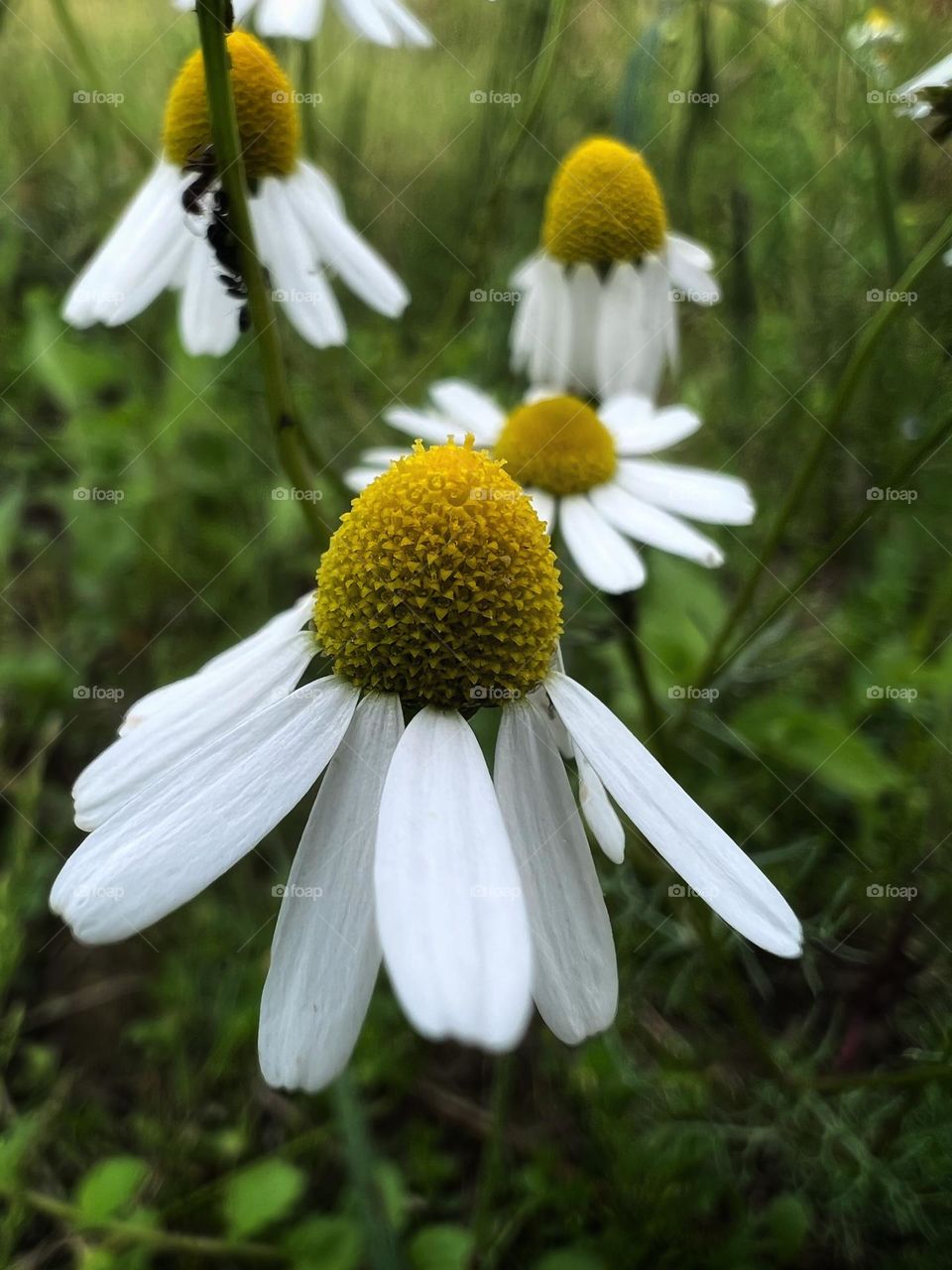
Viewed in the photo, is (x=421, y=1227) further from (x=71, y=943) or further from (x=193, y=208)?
(x=193, y=208)

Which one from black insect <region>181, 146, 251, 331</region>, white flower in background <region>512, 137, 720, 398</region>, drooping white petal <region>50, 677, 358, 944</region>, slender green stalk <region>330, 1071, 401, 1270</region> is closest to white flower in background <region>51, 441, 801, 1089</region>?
drooping white petal <region>50, 677, 358, 944</region>

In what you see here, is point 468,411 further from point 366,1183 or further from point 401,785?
point 366,1183

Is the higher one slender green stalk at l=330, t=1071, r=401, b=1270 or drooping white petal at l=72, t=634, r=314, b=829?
drooping white petal at l=72, t=634, r=314, b=829

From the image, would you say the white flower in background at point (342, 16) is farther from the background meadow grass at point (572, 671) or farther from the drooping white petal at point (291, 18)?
the background meadow grass at point (572, 671)

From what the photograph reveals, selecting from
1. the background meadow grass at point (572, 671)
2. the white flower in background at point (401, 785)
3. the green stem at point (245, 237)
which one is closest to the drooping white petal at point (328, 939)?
the white flower in background at point (401, 785)

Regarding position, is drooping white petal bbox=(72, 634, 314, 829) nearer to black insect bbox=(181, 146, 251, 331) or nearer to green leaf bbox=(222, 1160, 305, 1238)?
black insect bbox=(181, 146, 251, 331)
